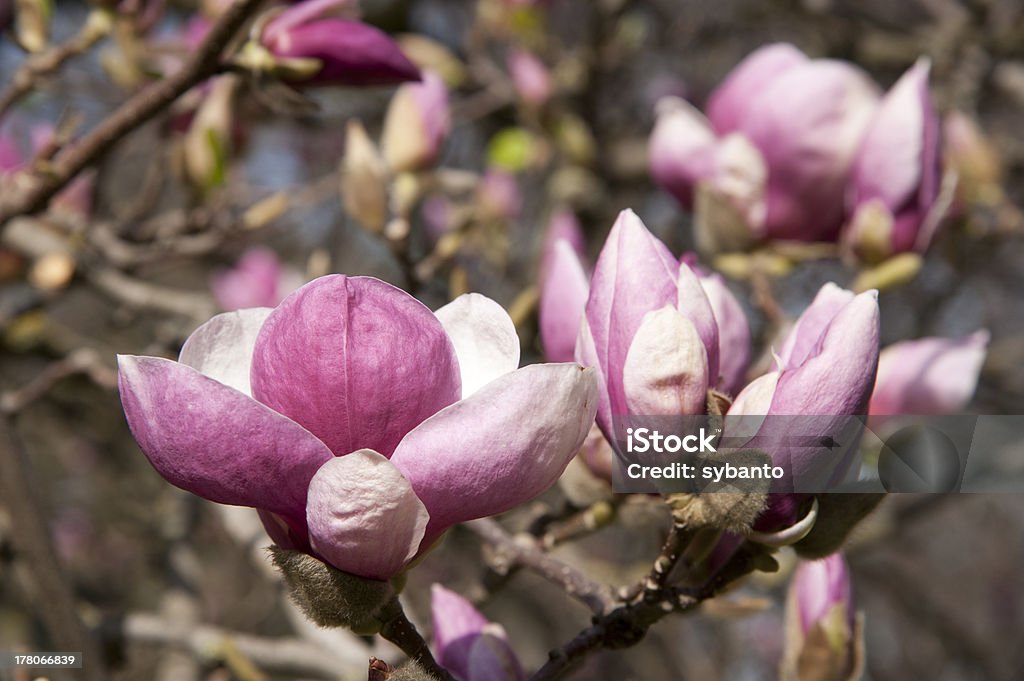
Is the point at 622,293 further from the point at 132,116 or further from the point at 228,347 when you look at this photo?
the point at 132,116

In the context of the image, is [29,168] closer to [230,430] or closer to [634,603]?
[230,430]

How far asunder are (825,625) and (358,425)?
15.8 inches

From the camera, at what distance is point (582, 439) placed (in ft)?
1.59

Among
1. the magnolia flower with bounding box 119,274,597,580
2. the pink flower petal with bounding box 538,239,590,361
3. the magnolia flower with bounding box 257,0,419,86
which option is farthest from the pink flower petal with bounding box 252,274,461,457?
the magnolia flower with bounding box 257,0,419,86

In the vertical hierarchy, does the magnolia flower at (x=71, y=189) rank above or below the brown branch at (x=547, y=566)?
below

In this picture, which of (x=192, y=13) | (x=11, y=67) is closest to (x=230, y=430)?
(x=192, y=13)

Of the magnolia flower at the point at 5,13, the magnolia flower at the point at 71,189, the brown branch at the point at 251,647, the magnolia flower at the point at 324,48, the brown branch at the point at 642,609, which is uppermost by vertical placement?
the magnolia flower at the point at 324,48

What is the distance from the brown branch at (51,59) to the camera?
2.98 feet

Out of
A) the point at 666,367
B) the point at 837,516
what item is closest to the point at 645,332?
the point at 666,367

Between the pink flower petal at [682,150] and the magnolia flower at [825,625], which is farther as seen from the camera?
the pink flower petal at [682,150]

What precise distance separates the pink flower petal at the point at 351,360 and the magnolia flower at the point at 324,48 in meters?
0.33

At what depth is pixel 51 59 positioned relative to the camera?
2.97 ft

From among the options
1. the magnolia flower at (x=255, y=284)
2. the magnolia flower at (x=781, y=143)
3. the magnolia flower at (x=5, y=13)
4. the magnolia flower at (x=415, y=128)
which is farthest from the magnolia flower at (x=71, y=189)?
the magnolia flower at (x=781, y=143)

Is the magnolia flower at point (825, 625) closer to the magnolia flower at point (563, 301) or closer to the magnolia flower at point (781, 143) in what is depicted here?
the magnolia flower at point (563, 301)
